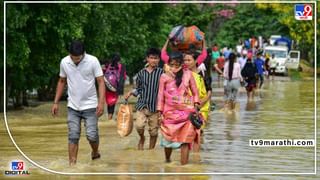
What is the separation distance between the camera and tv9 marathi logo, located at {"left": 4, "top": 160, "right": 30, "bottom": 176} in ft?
32.6

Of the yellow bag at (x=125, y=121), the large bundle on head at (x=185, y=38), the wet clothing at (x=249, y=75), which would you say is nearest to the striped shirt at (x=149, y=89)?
the yellow bag at (x=125, y=121)

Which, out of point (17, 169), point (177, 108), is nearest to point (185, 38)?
point (177, 108)

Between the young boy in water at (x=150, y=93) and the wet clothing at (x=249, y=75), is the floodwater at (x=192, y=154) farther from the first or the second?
the wet clothing at (x=249, y=75)

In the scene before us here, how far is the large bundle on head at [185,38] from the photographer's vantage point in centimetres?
1380

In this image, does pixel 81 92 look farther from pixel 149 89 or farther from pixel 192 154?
pixel 192 154

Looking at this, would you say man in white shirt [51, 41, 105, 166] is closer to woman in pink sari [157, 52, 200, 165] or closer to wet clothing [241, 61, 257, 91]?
woman in pink sari [157, 52, 200, 165]

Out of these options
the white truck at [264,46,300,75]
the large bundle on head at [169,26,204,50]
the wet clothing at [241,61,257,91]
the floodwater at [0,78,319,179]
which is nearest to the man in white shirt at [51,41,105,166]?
the floodwater at [0,78,319,179]

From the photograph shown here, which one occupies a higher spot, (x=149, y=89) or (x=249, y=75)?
(x=149, y=89)

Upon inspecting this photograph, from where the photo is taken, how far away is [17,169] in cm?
1009

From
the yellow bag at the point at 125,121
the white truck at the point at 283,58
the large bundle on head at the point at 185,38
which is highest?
the large bundle on head at the point at 185,38

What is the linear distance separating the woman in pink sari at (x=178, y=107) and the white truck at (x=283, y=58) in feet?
130

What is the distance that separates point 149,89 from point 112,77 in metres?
5.07

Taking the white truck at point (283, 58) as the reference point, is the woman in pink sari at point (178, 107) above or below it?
above

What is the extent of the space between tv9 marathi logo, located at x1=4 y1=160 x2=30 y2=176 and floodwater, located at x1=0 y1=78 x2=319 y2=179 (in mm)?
83
